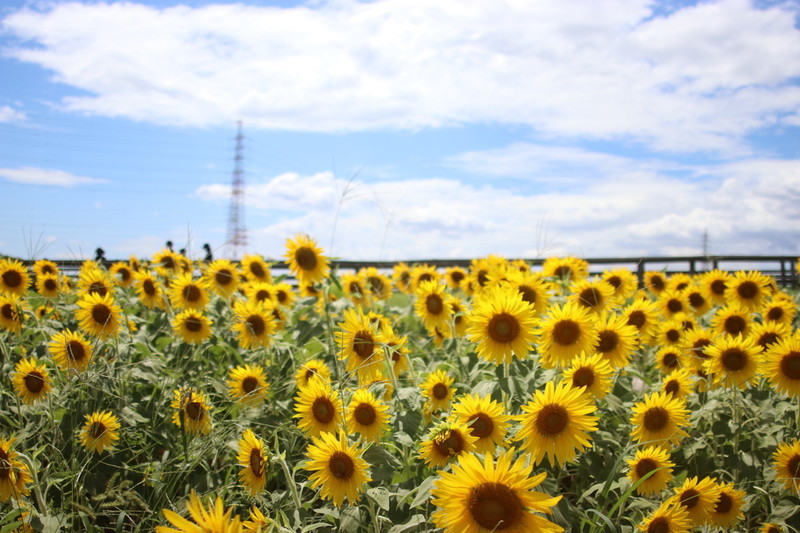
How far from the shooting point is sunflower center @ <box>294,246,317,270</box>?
3602 millimetres

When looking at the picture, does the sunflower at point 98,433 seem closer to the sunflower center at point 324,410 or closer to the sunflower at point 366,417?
the sunflower center at point 324,410

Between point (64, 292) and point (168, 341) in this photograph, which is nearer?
point (168, 341)

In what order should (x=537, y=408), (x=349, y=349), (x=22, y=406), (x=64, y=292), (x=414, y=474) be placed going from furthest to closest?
(x=64, y=292), (x=22, y=406), (x=349, y=349), (x=414, y=474), (x=537, y=408)

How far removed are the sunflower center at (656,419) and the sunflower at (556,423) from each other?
83cm

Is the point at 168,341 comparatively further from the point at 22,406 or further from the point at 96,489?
the point at 96,489

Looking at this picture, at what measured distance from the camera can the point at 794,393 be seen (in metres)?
3.18

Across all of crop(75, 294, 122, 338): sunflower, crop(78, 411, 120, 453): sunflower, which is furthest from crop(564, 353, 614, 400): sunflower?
crop(75, 294, 122, 338): sunflower

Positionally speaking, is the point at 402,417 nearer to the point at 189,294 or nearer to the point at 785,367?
the point at 785,367

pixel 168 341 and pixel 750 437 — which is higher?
pixel 168 341

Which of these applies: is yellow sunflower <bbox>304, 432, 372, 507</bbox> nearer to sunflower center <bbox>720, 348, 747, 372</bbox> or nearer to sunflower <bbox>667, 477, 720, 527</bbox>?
sunflower <bbox>667, 477, 720, 527</bbox>

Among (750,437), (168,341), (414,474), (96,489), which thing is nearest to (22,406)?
(96,489)

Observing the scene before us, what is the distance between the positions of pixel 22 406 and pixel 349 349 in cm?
184

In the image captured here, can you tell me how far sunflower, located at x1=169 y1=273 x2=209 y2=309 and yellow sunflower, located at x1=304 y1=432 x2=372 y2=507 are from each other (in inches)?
101

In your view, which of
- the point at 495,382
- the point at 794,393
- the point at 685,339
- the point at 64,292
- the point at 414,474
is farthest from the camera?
the point at 64,292
